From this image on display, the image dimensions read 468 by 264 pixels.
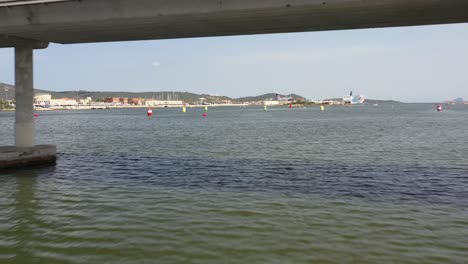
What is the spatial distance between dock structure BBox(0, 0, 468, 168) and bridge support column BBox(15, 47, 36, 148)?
132 centimetres

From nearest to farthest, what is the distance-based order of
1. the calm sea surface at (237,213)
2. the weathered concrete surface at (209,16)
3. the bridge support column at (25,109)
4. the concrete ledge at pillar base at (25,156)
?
1. the calm sea surface at (237,213)
2. the weathered concrete surface at (209,16)
3. the concrete ledge at pillar base at (25,156)
4. the bridge support column at (25,109)

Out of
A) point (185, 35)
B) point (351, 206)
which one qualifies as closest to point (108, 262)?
point (351, 206)

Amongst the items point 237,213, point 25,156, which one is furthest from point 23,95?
point 237,213

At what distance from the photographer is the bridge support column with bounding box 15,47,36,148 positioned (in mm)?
25297

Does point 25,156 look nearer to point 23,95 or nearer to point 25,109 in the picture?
point 25,109

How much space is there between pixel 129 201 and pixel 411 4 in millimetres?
14140

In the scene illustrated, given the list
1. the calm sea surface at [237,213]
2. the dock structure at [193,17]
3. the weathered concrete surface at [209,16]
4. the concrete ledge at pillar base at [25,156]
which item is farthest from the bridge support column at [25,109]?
the weathered concrete surface at [209,16]

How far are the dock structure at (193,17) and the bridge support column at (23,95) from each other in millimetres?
1321

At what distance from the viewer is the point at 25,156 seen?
962 inches

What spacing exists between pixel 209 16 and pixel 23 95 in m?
15.9

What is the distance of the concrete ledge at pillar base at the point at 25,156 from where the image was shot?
2352cm

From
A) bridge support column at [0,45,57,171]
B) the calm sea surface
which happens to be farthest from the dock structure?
the calm sea surface

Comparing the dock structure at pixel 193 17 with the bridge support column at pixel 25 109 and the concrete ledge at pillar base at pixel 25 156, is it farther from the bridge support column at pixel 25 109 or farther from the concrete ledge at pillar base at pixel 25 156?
the bridge support column at pixel 25 109

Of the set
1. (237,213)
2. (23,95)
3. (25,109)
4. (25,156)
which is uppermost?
(23,95)
